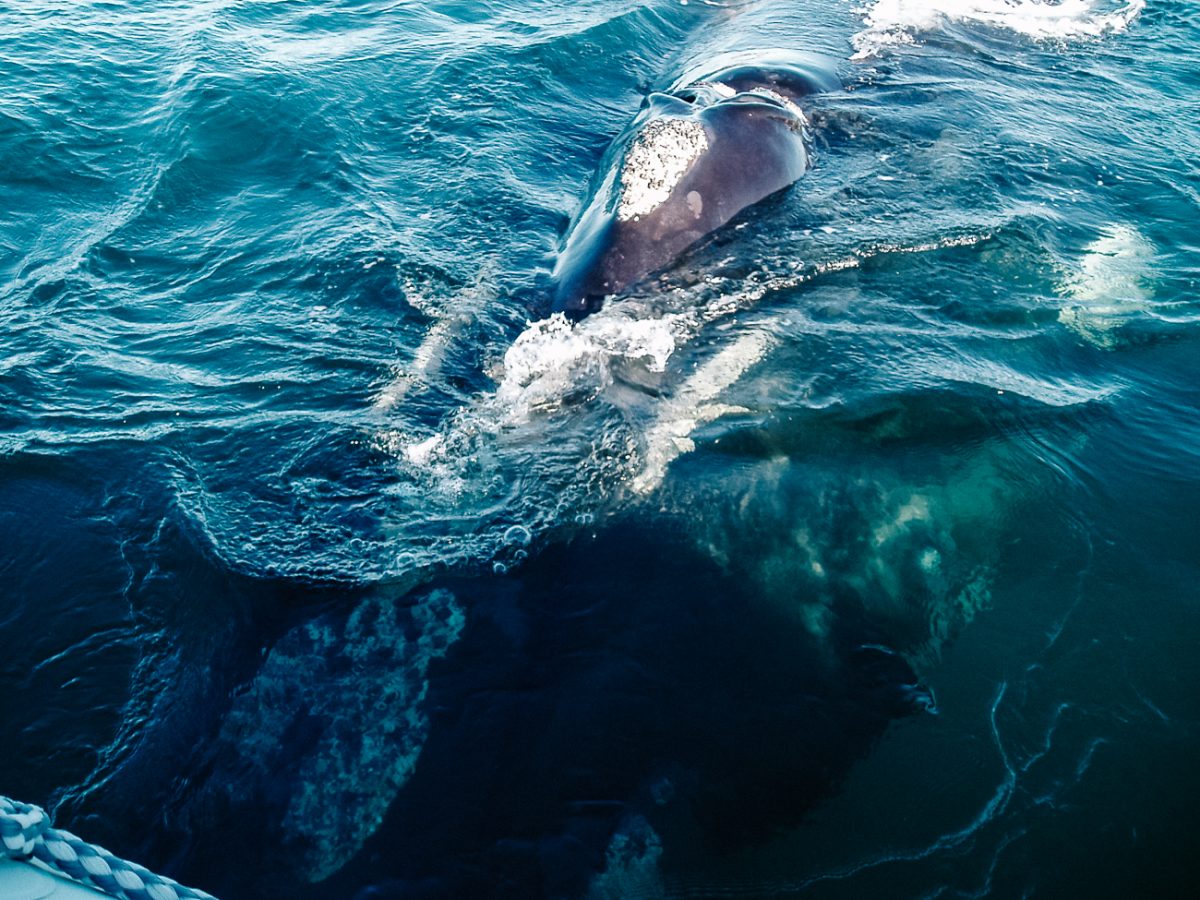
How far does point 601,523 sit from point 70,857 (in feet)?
13.1

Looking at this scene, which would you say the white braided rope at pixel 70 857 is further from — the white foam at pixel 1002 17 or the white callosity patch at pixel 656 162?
the white foam at pixel 1002 17

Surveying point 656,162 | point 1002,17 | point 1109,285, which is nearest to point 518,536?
point 656,162

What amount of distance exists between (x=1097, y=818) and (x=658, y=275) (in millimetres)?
5718

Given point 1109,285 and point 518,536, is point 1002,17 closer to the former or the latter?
point 1109,285

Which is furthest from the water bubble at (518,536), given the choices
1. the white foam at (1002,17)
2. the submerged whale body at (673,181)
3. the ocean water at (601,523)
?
the white foam at (1002,17)

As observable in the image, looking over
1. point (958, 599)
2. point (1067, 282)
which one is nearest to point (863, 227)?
point (1067, 282)

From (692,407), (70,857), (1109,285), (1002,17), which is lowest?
(692,407)

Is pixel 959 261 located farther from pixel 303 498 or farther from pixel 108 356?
pixel 108 356

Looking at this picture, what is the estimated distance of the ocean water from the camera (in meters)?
5.01

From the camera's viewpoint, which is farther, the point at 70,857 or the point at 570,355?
the point at 570,355

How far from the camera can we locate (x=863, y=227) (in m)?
9.71

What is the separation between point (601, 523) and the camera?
6.48m

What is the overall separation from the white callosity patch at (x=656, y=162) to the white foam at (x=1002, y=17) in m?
6.45

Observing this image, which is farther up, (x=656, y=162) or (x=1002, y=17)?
(x=1002, y=17)
